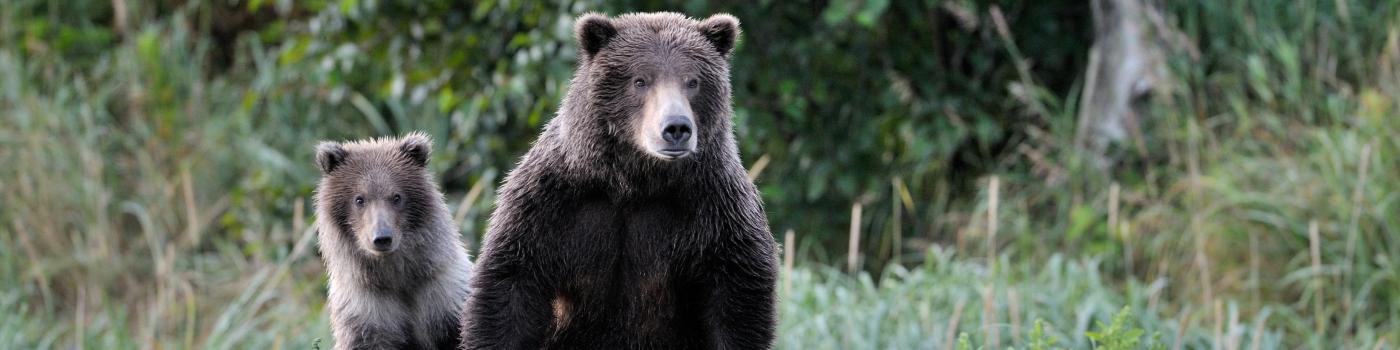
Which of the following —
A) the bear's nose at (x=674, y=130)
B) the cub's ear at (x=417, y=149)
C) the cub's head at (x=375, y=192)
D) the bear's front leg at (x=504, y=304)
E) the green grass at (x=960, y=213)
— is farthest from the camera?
the green grass at (x=960, y=213)

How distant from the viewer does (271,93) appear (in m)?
10.4

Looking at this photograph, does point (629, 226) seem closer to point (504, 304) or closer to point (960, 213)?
point (504, 304)

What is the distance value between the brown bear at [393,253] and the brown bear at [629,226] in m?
Answer: 0.18

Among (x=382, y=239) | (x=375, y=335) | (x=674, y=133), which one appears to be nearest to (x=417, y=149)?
(x=382, y=239)

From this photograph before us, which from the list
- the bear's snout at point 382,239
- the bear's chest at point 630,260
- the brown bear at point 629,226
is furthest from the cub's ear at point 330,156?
the bear's chest at point 630,260

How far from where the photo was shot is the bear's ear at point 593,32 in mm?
3369

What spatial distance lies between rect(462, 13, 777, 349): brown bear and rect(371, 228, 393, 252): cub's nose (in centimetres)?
20

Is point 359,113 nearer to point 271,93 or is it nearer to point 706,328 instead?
point 271,93

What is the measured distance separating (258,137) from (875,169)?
4235 mm

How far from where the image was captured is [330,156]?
359 centimetres

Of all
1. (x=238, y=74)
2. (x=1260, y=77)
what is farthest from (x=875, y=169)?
(x=238, y=74)

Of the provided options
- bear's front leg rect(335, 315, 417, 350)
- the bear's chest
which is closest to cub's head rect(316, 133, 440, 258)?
bear's front leg rect(335, 315, 417, 350)

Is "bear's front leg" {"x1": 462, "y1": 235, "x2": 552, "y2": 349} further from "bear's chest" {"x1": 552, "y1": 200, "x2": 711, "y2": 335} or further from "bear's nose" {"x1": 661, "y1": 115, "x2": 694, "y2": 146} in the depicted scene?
"bear's nose" {"x1": 661, "y1": 115, "x2": 694, "y2": 146}

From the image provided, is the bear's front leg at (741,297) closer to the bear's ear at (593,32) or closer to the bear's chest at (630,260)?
the bear's chest at (630,260)
